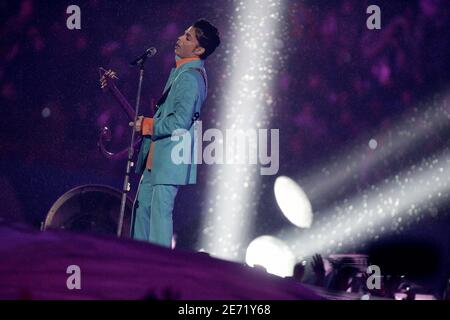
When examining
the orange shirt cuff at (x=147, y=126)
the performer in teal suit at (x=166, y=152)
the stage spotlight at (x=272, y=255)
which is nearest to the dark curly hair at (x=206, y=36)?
the performer in teal suit at (x=166, y=152)

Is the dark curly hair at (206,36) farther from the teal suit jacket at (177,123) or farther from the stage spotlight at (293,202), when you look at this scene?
the stage spotlight at (293,202)

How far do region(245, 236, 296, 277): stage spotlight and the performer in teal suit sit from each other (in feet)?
3.90

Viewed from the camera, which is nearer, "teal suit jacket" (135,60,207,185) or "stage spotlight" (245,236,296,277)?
"teal suit jacket" (135,60,207,185)

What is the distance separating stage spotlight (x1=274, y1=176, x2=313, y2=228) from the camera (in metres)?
3.99

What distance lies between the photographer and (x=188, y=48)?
300 centimetres

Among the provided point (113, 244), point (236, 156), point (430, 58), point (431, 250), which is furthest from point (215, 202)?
point (113, 244)

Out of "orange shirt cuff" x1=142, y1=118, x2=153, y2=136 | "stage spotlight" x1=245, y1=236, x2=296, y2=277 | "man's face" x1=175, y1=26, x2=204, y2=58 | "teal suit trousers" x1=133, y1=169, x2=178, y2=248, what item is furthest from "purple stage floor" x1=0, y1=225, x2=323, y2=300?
"stage spotlight" x1=245, y1=236, x2=296, y2=277

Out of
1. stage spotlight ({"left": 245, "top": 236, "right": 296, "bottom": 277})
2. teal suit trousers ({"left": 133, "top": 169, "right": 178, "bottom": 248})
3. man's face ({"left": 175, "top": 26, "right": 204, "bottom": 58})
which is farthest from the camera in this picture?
stage spotlight ({"left": 245, "top": 236, "right": 296, "bottom": 277})

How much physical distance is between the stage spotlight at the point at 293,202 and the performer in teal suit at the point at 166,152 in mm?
1252

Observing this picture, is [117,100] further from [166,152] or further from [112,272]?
[112,272]

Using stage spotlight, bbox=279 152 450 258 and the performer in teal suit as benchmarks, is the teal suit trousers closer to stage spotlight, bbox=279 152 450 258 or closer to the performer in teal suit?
the performer in teal suit

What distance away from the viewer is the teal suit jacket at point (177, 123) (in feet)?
8.94

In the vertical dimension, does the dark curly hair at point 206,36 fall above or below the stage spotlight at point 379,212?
above
